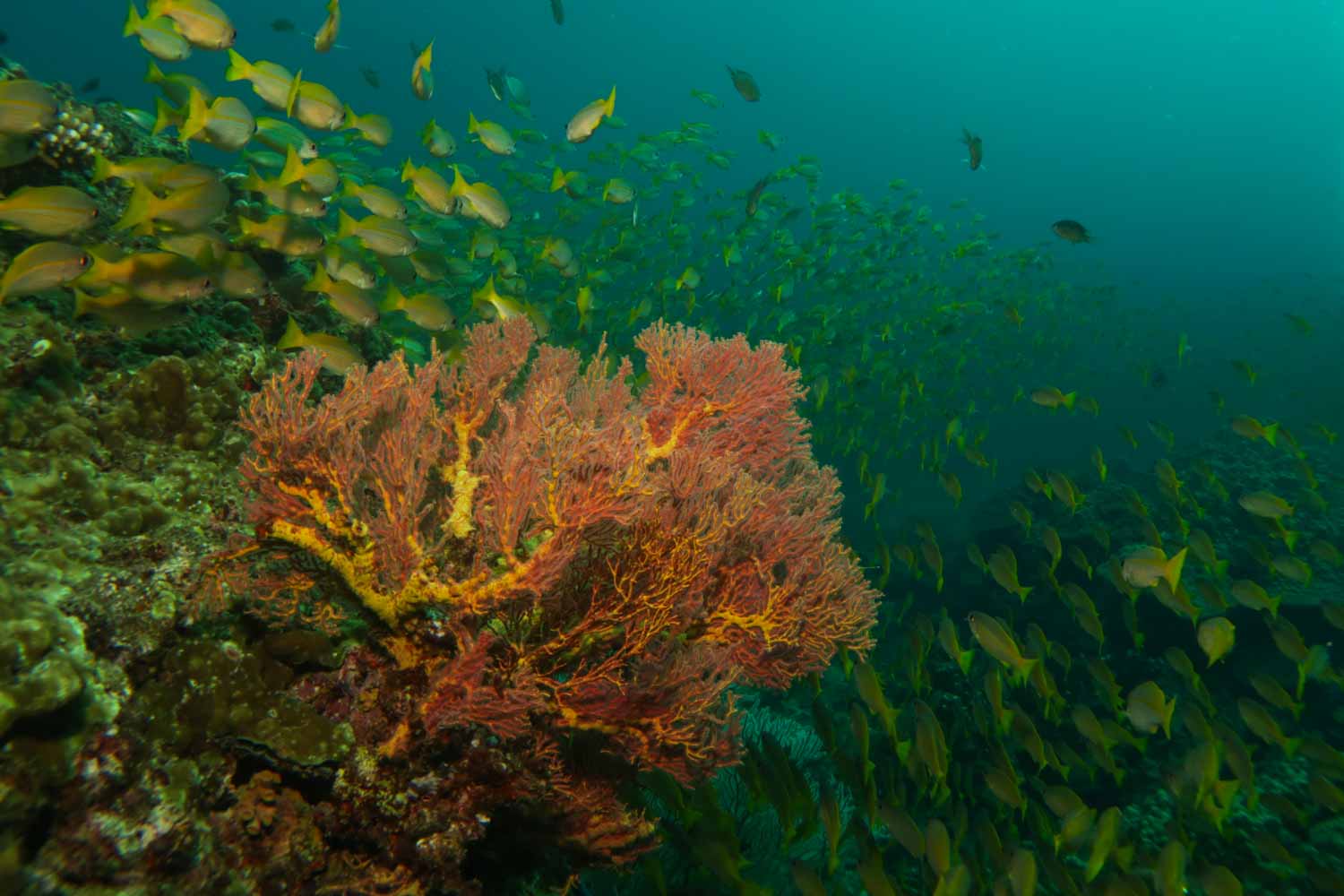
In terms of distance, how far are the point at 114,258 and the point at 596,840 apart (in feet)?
13.9

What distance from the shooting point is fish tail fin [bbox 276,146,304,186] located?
5.03 metres

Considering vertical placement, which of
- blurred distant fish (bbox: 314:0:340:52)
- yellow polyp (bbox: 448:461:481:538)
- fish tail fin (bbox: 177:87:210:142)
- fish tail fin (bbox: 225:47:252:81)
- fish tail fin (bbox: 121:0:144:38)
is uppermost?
blurred distant fish (bbox: 314:0:340:52)

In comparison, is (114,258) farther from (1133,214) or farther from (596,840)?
(1133,214)

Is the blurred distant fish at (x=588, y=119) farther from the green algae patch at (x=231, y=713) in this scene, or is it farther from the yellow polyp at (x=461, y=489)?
the green algae patch at (x=231, y=713)

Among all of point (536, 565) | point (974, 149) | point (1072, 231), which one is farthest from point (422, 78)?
point (1072, 231)

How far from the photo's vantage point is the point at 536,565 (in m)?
2.45

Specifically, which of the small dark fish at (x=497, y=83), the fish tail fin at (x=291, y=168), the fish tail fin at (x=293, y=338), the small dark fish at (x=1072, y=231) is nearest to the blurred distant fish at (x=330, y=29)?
the fish tail fin at (x=291, y=168)

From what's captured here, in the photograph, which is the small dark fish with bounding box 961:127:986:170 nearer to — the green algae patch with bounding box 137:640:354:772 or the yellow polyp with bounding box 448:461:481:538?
the yellow polyp with bounding box 448:461:481:538

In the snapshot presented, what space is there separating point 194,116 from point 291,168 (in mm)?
743

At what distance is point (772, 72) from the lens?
10144 cm

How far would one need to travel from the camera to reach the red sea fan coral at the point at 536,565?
98.4 inches

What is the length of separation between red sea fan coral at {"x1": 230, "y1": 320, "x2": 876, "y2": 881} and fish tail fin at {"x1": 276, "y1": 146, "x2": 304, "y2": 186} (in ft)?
10.3

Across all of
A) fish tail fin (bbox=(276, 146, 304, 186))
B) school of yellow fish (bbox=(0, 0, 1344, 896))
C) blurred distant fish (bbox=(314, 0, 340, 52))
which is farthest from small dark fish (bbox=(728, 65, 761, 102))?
fish tail fin (bbox=(276, 146, 304, 186))

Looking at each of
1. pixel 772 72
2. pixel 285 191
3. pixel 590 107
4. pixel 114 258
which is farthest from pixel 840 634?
pixel 772 72
